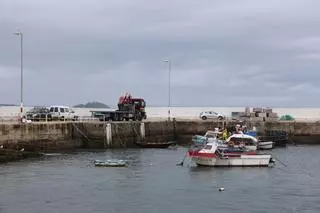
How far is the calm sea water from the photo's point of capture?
36.0 meters

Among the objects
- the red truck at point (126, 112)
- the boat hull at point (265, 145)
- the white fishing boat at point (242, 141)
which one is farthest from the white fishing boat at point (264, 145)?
the red truck at point (126, 112)

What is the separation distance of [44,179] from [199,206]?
1389 centimetres

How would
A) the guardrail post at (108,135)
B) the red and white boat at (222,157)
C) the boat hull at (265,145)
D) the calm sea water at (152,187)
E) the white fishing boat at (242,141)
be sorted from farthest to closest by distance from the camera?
the boat hull at (265,145)
the guardrail post at (108,135)
the white fishing boat at (242,141)
the red and white boat at (222,157)
the calm sea water at (152,187)

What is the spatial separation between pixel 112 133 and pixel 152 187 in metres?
30.1

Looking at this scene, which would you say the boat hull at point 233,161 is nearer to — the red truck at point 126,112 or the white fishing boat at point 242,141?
the white fishing boat at point 242,141

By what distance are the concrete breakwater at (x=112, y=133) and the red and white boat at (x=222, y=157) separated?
1705cm

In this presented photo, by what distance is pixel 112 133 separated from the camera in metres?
72.6

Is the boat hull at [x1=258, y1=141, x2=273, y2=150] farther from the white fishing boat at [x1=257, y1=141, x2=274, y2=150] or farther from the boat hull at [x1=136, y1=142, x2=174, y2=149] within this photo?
the boat hull at [x1=136, y1=142, x2=174, y2=149]

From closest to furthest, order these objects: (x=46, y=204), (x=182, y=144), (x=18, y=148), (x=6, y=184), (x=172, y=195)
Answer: (x=46, y=204), (x=172, y=195), (x=6, y=184), (x=18, y=148), (x=182, y=144)

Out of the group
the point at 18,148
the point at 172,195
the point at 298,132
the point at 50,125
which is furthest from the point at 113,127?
the point at 172,195

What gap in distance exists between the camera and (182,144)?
3204 inches

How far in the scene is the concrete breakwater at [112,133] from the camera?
61.9m

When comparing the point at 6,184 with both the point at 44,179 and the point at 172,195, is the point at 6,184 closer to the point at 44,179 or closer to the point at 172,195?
the point at 44,179

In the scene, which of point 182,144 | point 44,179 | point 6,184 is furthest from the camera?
point 182,144
